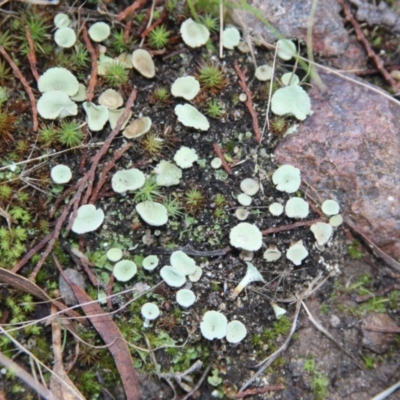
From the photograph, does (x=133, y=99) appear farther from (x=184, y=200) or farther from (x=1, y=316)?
(x=1, y=316)

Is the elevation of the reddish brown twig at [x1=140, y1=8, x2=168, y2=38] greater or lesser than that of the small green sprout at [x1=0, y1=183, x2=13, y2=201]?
greater

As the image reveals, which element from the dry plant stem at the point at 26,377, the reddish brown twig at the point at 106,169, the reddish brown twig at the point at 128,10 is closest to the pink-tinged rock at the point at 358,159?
the reddish brown twig at the point at 106,169

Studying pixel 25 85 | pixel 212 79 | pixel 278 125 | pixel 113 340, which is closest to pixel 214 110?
pixel 212 79

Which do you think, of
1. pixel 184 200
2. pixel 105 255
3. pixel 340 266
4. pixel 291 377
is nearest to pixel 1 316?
pixel 105 255

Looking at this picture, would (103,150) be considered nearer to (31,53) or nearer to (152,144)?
(152,144)

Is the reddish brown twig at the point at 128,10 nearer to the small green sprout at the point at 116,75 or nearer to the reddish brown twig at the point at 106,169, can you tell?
the small green sprout at the point at 116,75

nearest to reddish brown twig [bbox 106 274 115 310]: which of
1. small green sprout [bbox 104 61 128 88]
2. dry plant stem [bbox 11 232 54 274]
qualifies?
dry plant stem [bbox 11 232 54 274]

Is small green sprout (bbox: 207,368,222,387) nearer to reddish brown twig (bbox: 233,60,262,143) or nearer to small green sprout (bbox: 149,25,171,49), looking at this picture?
reddish brown twig (bbox: 233,60,262,143)
